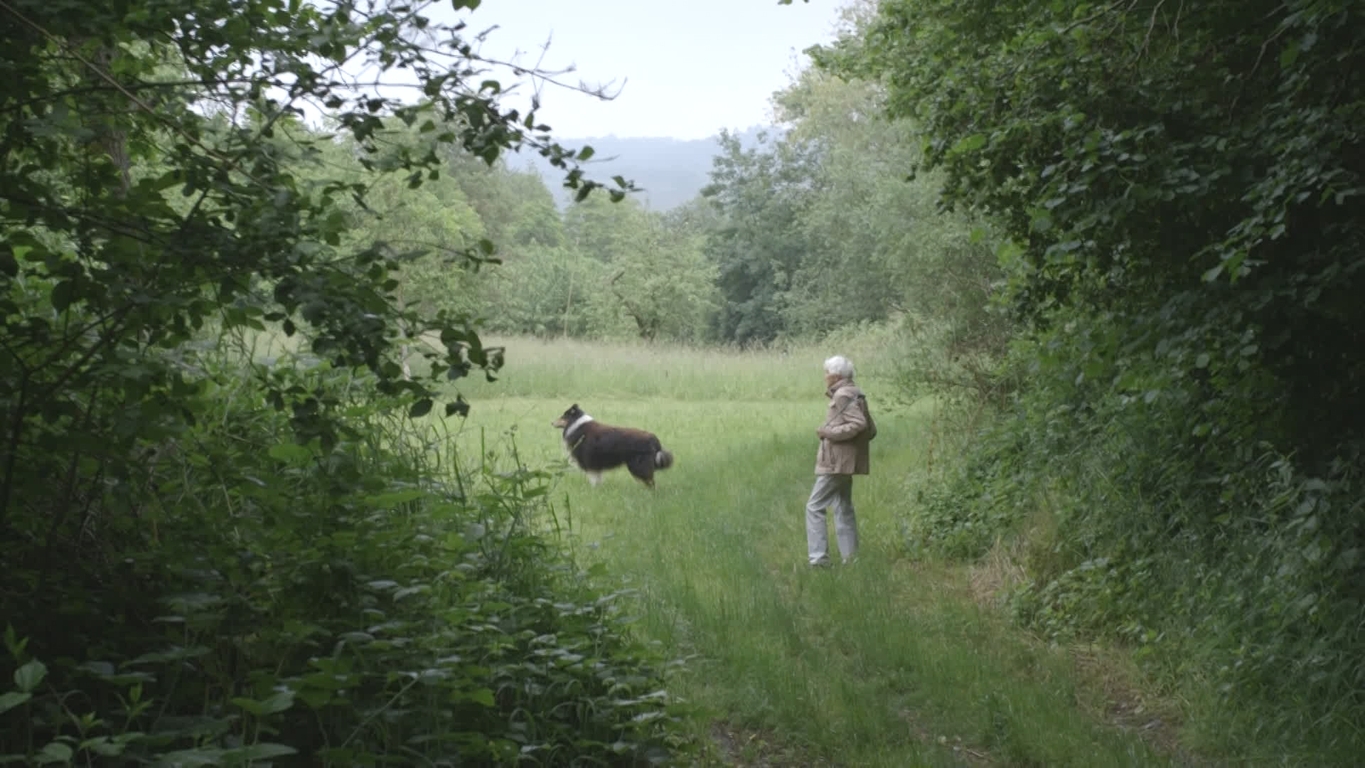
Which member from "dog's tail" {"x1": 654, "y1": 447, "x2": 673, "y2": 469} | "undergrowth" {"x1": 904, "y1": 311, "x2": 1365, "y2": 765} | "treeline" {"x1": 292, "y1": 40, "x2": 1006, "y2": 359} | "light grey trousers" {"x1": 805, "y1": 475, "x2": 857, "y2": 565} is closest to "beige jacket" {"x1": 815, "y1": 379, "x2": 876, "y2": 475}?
"light grey trousers" {"x1": 805, "y1": 475, "x2": 857, "y2": 565}

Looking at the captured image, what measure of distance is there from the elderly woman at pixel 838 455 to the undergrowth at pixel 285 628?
4.72 metres

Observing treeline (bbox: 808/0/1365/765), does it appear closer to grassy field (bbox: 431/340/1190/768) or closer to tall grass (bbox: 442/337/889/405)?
grassy field (bbox: 431/340/1190/768)

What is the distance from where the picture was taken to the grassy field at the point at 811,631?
6148 millimetres

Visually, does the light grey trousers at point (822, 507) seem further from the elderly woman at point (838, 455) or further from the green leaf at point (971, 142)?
the green leaf at point (971, 142)

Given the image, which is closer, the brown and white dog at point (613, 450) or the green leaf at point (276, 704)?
the green leaf at point (276, 704)

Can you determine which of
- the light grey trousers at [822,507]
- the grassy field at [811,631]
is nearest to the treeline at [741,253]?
the grassy field at [811,631]

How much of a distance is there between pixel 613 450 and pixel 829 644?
6.72 metres

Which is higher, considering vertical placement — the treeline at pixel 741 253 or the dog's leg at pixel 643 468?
the treeline at pixel 741 253

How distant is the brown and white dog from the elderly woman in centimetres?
398

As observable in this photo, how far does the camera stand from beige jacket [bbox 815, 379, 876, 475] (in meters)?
10.1

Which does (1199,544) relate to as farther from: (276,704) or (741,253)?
(741,253)

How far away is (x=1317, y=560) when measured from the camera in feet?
20.0

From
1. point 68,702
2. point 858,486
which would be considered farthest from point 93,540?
point 858,486

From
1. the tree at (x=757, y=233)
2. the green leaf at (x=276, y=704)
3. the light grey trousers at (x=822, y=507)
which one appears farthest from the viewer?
the tree at (x=757, y=233)
